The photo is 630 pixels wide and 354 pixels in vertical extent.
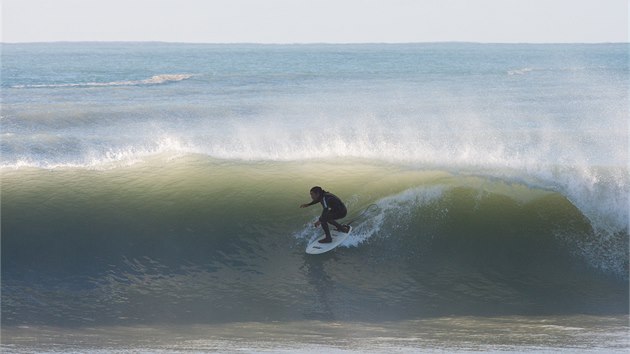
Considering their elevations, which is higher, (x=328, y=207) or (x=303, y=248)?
(x=328, y=207)

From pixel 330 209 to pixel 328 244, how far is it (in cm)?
53

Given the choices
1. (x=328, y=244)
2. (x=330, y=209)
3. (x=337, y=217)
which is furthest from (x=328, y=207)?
(x=328, y=244)

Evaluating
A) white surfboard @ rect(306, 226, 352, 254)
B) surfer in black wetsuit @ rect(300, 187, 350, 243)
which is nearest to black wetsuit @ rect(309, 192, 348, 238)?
surfer in black wetsuit @ rect(300, 187, 350, 243)

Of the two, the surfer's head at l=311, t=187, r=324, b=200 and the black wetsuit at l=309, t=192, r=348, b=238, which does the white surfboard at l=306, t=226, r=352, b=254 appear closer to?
the black wetsuit at l=309, t=192, r=348, b=238

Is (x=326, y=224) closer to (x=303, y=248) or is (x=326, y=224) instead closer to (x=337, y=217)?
(x=337, y=217)

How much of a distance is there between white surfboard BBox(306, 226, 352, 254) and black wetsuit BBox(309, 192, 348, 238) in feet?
0.87

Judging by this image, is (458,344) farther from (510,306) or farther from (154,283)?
(154,283)

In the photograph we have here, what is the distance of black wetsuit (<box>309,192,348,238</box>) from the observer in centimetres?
1124

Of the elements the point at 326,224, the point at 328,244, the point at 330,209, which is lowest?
the point at 328,244

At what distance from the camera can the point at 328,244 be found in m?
11.5

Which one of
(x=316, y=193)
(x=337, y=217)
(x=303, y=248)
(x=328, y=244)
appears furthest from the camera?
(x=303, y=248)

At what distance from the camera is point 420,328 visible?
30.9 feet

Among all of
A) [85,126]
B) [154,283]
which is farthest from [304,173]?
[85,126]

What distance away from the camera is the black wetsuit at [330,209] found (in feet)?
36.9
